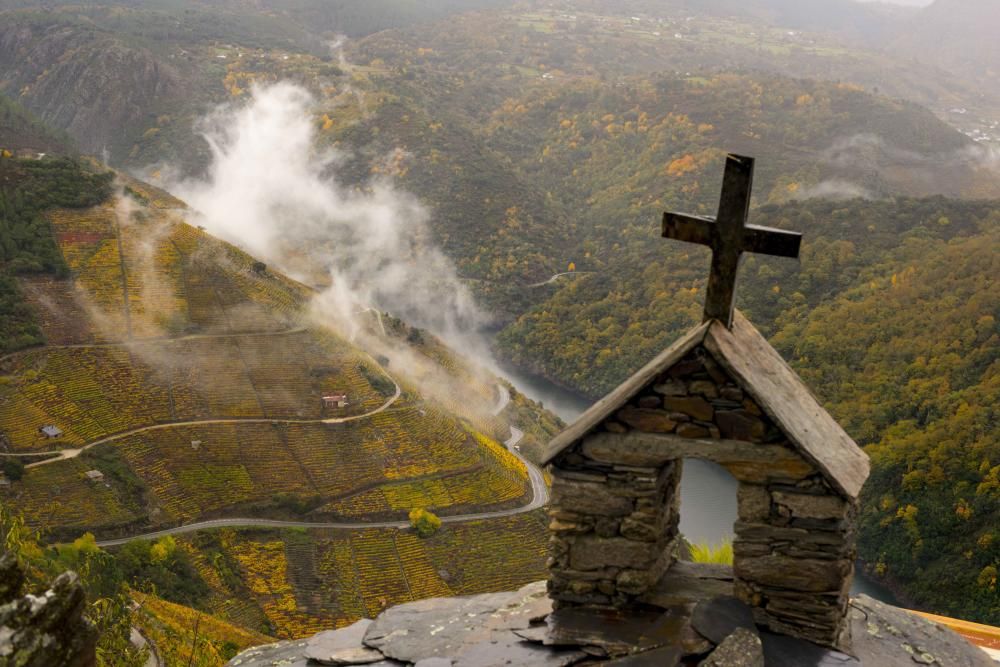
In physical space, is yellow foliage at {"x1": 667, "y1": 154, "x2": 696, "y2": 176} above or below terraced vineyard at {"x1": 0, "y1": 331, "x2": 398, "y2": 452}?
above

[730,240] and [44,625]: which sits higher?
[730,240]

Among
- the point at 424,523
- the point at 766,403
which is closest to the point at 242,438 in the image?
the point at 424,523

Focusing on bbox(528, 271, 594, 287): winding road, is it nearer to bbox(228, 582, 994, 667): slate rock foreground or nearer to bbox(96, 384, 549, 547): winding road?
bbox(96, 384, 549, 547): winding road

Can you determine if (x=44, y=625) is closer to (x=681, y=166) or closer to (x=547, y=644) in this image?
(x=547, y=644)

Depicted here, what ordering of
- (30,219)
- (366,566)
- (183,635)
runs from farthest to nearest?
(30,219), (366,566), (183,635)

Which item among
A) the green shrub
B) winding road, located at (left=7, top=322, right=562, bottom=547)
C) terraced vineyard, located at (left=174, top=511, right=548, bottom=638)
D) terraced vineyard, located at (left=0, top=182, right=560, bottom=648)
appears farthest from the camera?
the green shrub

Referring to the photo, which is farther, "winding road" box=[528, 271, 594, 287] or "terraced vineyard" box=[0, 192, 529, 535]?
"winding road" box=[528, 271, 594, 287]

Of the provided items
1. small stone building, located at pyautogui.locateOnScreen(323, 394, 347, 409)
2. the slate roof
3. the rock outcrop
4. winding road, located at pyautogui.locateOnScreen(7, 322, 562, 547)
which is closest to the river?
winding road, located at pyautogui.locateOnScreen(7, 322, 562, 547)
